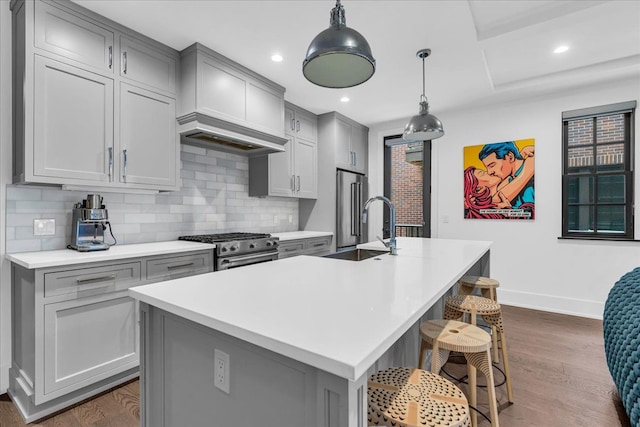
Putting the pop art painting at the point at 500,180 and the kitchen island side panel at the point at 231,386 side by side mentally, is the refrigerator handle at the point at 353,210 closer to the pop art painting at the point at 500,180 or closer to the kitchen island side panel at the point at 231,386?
the pop art painting at the point at 500,180

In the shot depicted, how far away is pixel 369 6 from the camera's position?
222 centimetres

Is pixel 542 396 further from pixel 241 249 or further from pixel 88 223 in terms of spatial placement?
pixel 88 223

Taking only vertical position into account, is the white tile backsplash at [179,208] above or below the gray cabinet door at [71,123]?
below

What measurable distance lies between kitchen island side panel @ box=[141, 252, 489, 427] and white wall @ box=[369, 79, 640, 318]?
3392mm

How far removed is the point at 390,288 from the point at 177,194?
2540 mm

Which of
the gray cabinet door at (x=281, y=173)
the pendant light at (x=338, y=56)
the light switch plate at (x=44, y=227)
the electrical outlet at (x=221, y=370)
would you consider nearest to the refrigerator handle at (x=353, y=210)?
the gray cabinet door at (x=281, y=173)

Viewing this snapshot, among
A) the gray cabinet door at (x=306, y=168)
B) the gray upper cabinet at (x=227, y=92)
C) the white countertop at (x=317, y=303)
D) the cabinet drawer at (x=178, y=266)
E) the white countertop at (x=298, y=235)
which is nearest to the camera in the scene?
the white countertop at (x=317, y=303)

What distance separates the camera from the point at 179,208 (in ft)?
10.3

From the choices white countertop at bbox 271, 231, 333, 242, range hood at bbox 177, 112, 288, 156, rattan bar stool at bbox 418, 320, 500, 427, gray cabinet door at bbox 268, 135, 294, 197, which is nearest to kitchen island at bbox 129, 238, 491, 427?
rattan bar stool at bbox 418, 320, 500, 427

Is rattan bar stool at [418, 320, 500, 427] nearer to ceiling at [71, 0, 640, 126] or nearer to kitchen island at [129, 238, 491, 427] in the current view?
kitchen island at [129, 238, 491, 427]

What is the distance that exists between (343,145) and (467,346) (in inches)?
139

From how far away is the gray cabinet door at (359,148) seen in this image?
4828mm

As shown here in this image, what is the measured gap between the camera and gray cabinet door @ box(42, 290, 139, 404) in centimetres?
189

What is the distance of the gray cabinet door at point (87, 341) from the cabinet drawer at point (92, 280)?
56mm
